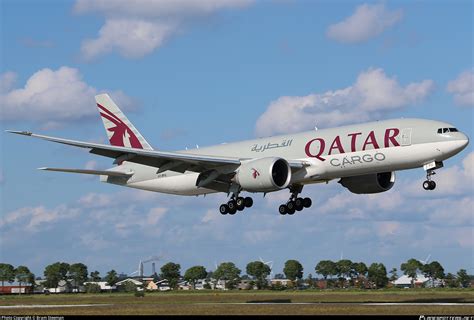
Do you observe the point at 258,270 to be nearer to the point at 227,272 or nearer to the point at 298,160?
the point at 227,272

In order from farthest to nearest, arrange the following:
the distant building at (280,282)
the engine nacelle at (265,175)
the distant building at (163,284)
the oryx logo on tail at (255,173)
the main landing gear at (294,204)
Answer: the distant building at (163,284), the distant building at (280,282), the main landing gear at (294,204), the oryx logo on tail at (255,173), the engine nacelle at (265,175)

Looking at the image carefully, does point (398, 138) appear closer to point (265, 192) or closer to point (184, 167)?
point (265, 192)

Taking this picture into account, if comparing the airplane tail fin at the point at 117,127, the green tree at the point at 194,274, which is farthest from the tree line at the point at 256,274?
the airplane tail fin at the point at 117,127

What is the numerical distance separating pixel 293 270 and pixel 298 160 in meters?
105

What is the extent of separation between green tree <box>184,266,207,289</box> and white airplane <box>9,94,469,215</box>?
8706 centimetres

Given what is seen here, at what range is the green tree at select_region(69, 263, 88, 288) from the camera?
138 metres

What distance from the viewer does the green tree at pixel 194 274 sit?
14738 cm

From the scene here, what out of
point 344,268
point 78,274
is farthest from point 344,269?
point 78,274

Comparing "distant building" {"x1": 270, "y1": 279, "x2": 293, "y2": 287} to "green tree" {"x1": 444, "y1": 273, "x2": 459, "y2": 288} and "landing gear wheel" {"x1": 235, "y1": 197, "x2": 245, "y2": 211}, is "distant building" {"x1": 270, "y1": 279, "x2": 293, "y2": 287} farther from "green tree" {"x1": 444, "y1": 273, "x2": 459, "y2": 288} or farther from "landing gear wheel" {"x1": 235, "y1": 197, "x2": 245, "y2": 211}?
"landing gear wheel" {"x1": 235, "y1": 197, "x2": 245, "y2": 211}

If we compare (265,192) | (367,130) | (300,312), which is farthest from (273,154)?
(300,312)

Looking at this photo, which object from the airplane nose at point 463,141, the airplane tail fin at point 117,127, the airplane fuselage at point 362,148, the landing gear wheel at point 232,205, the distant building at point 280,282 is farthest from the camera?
the distant building at point 280,282

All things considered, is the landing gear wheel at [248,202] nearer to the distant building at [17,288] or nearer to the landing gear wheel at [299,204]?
→ the landing gear wheel at [299,204]

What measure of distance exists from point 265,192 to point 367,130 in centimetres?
742

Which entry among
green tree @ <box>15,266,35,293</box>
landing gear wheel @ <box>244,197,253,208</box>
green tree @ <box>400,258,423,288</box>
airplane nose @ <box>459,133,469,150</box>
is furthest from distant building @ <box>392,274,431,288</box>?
airplane nose @ <box>459,133,469,150</box>
